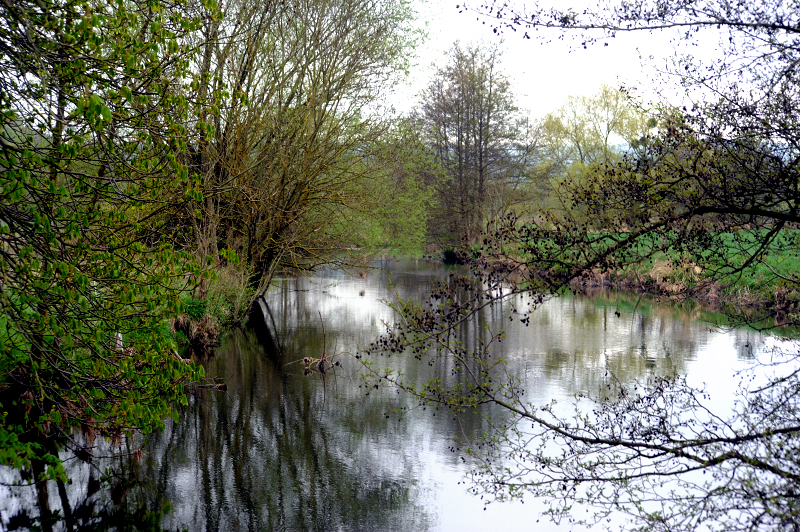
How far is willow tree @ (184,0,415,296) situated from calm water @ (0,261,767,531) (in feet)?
8.31

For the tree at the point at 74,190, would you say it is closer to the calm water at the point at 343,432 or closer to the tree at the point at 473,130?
the calm water at the point at 343,432

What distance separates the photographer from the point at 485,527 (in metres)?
6.78

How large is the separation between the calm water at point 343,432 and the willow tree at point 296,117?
8.31ft

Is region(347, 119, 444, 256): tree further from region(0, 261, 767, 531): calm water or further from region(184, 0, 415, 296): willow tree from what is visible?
region(0, 261, 767, 531): calm water

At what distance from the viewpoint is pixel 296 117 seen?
643 inches

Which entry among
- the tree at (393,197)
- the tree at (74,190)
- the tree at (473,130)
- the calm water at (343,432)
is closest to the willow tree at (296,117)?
the tree at (393,197)

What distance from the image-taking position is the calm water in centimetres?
693

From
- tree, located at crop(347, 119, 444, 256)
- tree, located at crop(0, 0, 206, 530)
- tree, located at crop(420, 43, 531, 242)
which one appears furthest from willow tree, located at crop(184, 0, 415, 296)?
tree, located at crop(420, 43, 531, 242)

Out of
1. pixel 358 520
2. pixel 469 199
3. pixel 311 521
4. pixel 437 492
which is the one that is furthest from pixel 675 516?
pixel 469 199

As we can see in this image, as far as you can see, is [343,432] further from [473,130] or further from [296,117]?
[473,130]

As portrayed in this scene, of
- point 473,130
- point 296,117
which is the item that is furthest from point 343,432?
point 473,130

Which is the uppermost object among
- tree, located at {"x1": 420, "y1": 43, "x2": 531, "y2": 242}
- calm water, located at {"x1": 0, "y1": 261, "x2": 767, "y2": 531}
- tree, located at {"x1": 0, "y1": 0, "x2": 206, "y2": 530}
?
tree, located at {"x1": 420, "y1": 43, "x2": 531, "y2": 242}

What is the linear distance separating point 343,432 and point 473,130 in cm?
2871

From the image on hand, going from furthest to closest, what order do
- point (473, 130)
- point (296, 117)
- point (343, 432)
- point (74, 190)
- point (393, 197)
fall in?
1. point (473, 130)
2. point (393, 197)
3. point (296, 117)
4. point (343, 432)
5. point (74, 190)
